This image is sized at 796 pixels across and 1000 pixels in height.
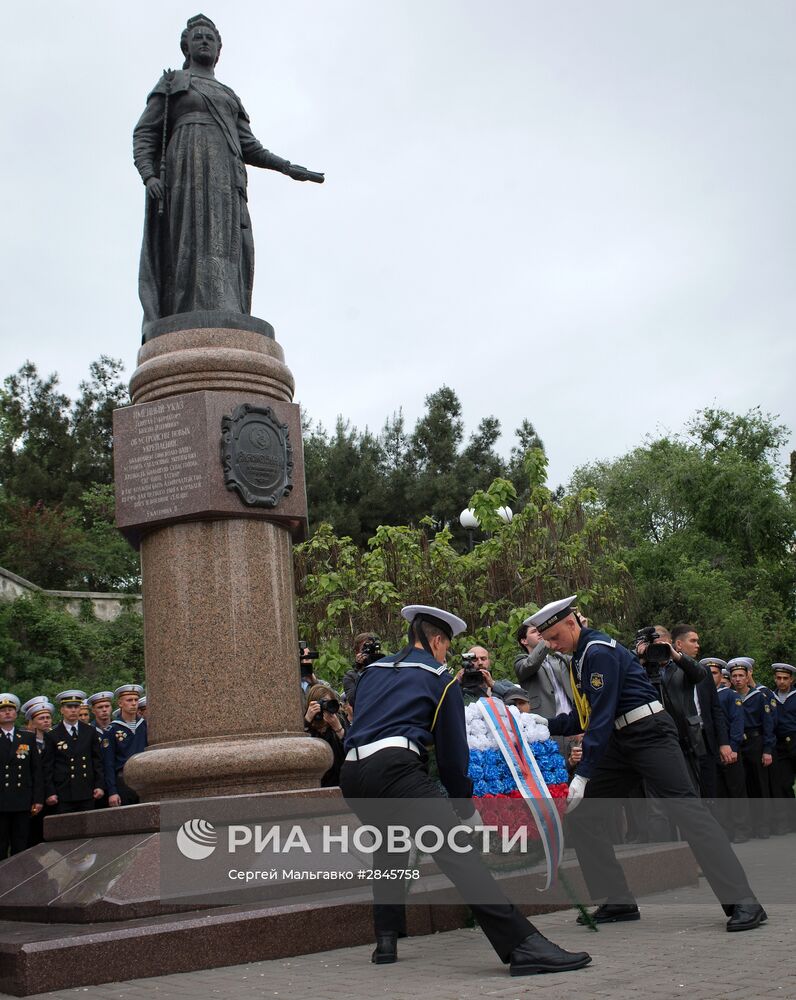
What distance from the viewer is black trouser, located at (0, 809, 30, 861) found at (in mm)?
10211

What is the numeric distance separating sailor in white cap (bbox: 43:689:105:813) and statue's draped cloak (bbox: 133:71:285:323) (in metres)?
4.10

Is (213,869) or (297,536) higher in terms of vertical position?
(297,536)

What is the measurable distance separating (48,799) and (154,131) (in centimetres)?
604

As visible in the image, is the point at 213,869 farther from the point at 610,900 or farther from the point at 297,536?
the point at 297,536

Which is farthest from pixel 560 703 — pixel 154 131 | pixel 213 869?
pixel 154 131

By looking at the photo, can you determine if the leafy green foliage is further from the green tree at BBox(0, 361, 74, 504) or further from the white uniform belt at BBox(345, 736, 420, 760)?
the white uniform belt at BBox(345, 736, 420, 760)

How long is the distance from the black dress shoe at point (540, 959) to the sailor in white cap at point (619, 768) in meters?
1.01

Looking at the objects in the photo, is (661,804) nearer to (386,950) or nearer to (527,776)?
(527,776)

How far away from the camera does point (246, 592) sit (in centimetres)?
789

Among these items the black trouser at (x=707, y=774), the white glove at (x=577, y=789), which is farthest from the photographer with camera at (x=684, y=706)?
the white glove at (x=577, y=789)

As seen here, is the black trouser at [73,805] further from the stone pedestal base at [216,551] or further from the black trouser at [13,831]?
the stone pedestal base at [216,551]

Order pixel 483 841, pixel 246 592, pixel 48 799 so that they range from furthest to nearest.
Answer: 1. pixel 48 799
2. pixel 246 592
3. pixel 483 841

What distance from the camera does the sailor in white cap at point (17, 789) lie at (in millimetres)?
10125

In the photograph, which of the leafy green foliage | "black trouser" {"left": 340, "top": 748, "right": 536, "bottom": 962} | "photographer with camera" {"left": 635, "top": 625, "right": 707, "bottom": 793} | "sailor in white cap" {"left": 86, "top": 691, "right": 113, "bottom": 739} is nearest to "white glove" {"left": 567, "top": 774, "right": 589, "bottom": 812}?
"black trouser" {"left": 340, "top": 748, "right": 536, "bottom": 962}
